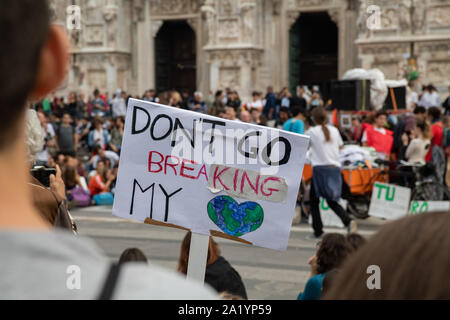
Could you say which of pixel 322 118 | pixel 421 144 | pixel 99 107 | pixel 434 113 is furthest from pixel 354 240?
pixel 99 107

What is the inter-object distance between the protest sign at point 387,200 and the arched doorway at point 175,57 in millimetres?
18718

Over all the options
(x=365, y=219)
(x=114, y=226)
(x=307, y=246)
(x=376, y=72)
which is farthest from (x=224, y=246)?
(x=376, y=72)

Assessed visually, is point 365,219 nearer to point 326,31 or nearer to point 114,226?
point 114,226

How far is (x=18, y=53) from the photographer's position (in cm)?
88

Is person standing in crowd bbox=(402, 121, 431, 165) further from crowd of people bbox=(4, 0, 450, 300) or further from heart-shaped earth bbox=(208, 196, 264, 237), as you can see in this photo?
crowd of people bbox=(4, 0, 450, 300)

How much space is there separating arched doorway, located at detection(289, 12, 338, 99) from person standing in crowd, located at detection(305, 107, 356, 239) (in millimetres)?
16847

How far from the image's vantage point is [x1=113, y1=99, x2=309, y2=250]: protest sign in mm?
3721

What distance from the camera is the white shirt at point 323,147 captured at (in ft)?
30.8

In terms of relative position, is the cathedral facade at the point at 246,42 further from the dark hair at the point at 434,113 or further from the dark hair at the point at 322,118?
the dark hair at the point at 322,118

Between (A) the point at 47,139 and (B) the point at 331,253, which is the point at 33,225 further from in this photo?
(A) the point at 47,139

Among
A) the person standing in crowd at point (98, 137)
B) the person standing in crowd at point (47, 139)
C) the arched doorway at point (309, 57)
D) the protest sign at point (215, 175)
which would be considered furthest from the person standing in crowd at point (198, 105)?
the protest sign at point (215, 175)

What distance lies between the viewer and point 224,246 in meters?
9.00

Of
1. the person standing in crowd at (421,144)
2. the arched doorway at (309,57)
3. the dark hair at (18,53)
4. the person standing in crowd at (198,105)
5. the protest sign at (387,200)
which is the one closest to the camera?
the dark hair at (18,53)
